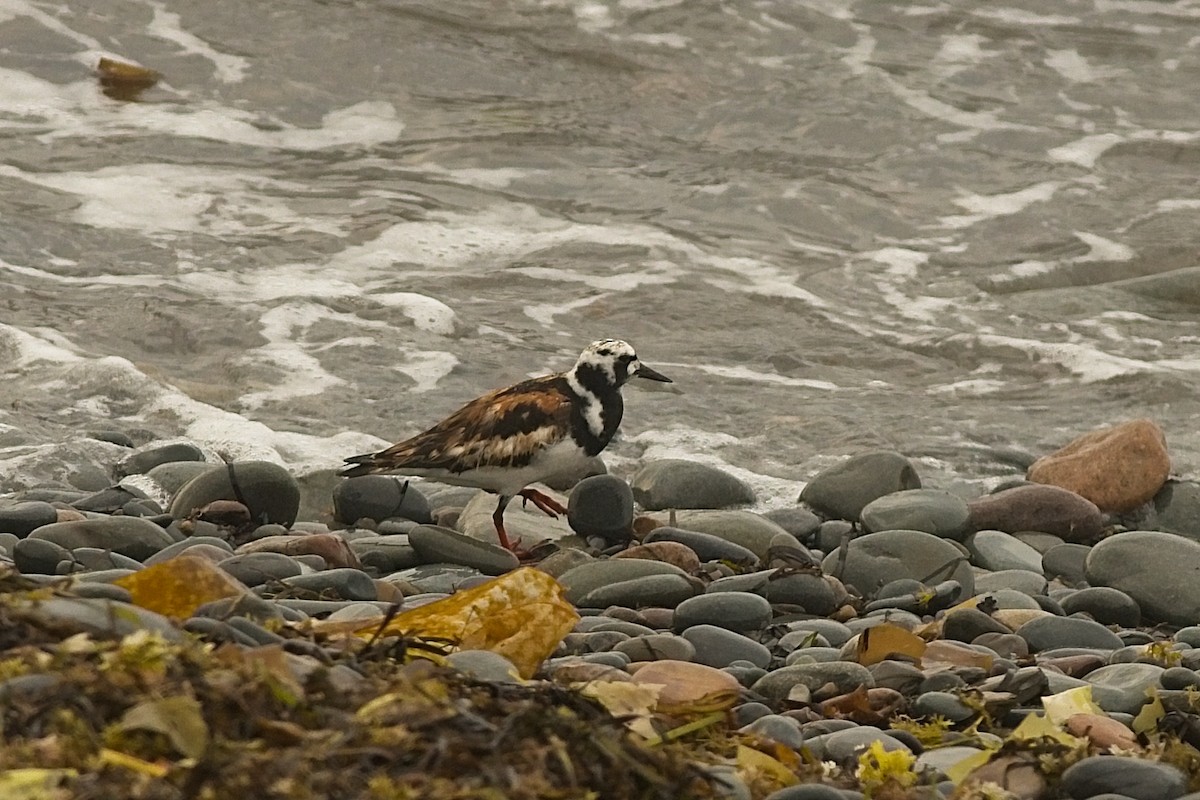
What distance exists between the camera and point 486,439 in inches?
228

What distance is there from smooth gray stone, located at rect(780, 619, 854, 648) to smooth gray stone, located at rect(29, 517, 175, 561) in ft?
6.34

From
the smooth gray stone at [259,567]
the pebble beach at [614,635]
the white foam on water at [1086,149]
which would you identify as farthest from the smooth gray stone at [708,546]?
the white foam on water at [1086,149]

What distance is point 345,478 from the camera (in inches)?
243

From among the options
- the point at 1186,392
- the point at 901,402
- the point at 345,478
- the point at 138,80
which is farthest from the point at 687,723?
the point at 138,80

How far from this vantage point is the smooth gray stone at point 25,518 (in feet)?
16.8

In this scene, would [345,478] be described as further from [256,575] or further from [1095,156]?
[1095,156]

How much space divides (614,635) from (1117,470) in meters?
3.11

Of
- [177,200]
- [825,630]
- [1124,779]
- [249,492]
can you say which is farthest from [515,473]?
[177,200]

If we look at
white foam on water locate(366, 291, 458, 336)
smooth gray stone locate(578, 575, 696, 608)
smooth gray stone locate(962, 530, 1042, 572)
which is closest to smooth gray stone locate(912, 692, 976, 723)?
smooth gray stone locate(578, 575, 696, 608)

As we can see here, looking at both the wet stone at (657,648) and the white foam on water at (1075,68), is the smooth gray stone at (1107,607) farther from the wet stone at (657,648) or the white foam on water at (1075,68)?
the white foam on water at (1075,68)

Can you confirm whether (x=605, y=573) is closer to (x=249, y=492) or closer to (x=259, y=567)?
(x=259, y=567)

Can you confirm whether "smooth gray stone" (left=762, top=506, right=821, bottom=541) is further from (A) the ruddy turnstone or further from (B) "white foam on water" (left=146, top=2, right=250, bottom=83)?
(B) "white foam on water" (left=146, top=2, right=250, bottom=83)

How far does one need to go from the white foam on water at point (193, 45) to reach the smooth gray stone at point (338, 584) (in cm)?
884

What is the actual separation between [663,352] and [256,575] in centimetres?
468
